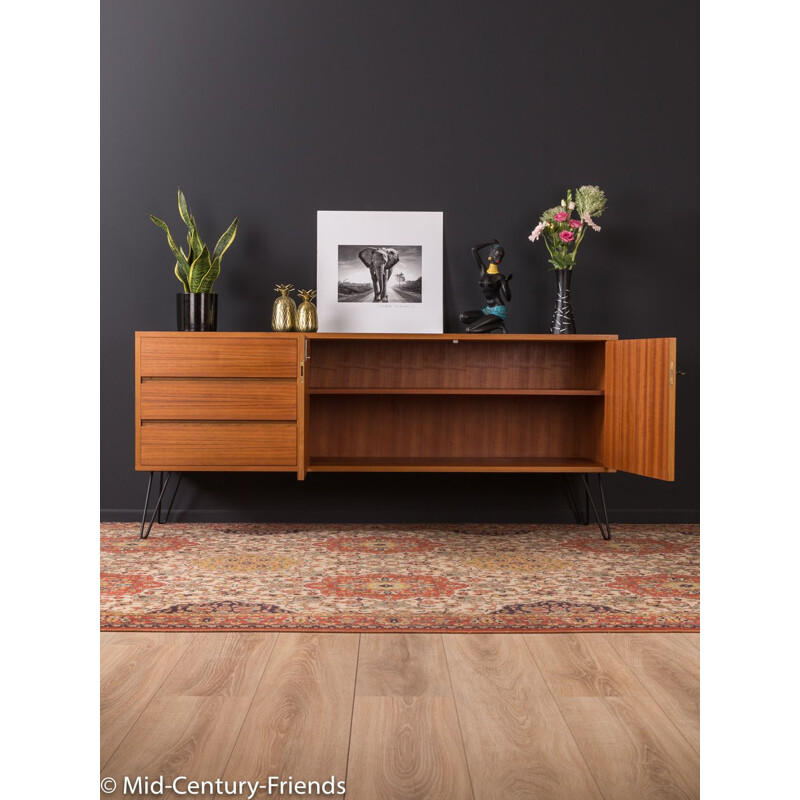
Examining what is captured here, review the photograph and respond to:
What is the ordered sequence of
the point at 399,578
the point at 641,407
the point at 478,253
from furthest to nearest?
the point at 478,253 → the point at 641,407 → the point at 399,578

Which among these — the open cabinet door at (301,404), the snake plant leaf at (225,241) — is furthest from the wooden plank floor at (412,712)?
the snake plant leaf at (225,241)

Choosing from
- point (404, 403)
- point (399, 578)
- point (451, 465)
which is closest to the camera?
point (399, 578)

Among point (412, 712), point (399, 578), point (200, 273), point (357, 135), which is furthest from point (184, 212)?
point (412, 712)

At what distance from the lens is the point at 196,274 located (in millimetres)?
3482

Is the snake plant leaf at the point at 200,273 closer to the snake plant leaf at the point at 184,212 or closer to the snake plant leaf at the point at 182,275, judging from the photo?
the snake plant leaf at the point at 182,275

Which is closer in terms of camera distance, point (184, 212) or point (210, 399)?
point (210, 399)

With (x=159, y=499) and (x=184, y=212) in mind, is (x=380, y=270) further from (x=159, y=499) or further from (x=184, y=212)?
(x=159, y=499)

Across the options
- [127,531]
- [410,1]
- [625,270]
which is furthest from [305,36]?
[127,531]

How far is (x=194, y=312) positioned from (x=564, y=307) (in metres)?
1.66

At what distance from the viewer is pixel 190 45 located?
12.2 feet

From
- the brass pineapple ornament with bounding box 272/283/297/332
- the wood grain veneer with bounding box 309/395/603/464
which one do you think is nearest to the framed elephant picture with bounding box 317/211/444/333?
the brass pineapple ornament with bounding box 272/283/297/332
